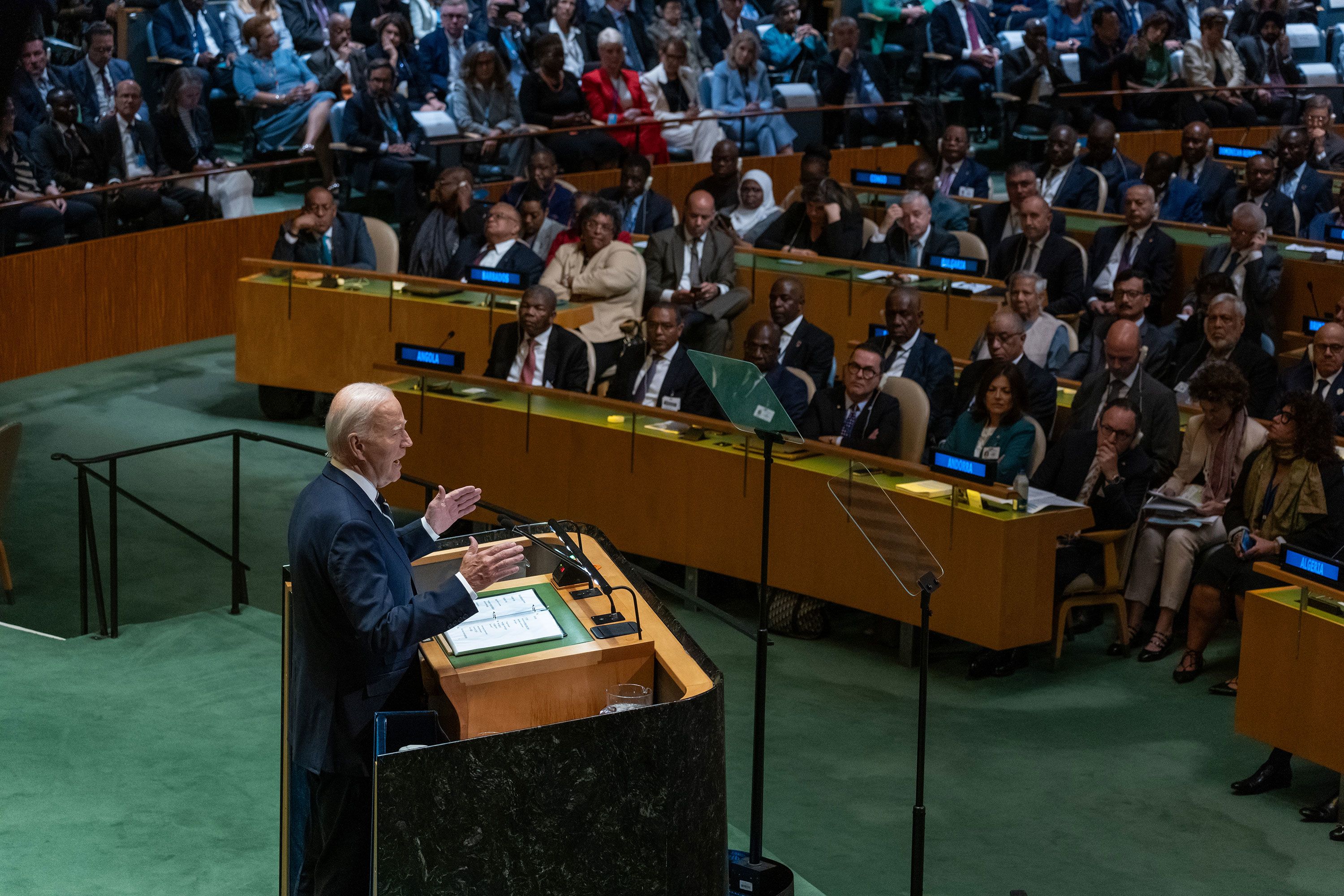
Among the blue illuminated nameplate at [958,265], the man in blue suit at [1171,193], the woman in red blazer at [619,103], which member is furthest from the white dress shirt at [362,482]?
the woman in red blazer at [619,103]

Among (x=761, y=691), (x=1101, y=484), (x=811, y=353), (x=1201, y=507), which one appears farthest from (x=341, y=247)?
(x=761, y=691)

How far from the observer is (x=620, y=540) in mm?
6516

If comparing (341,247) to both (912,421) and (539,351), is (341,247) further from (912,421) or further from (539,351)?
(912,421)

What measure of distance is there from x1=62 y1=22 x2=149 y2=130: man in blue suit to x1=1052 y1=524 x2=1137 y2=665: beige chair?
6113mm

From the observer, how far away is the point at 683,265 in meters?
8.52

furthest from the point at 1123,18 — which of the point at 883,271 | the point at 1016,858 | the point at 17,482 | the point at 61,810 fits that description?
the point at 61,810

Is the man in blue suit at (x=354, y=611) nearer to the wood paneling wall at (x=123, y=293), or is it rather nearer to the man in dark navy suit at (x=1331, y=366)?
the man in dark navy suit at (x=1331, y=366)

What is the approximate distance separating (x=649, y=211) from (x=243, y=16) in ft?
10.4

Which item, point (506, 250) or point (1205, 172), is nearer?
point (506, 250)

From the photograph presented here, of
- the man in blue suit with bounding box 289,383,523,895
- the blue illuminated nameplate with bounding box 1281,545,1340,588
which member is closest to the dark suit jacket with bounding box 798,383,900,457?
the blue illuminated nameplate with bounding box 1281,545,1340,588

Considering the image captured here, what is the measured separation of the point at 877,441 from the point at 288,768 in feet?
11.7

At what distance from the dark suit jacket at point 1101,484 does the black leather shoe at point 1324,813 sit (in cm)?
140

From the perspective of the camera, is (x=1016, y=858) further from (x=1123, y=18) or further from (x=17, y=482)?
(x=1123, y=18)

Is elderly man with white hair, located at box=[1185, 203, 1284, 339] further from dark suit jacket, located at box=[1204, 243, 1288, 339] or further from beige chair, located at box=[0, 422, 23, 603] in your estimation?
beige chair, located at box=[0, 422, 23, 603]
